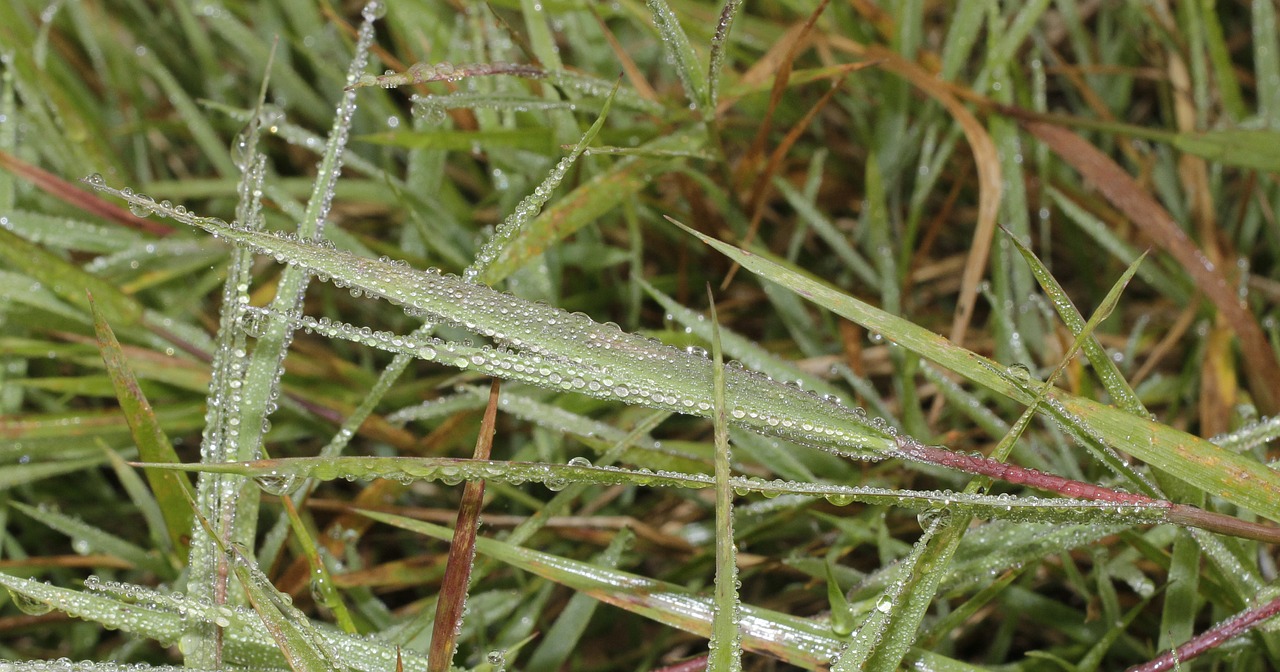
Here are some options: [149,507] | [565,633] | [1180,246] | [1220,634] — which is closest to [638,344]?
[565,633]

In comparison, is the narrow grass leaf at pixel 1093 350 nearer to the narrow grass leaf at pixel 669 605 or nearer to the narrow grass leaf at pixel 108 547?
the narrow grass leaf at pixel 669 605

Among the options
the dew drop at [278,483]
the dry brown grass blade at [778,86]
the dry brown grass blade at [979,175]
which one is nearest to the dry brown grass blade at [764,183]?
the dry brown grass blade at [778,86]

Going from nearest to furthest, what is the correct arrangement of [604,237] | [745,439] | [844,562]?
[745,439] → [844,562] → [604,237]

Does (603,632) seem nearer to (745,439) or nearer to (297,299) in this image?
(745,439)

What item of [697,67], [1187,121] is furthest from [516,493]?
[1187,121]

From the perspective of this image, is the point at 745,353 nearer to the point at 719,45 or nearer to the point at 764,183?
the point at 764,183

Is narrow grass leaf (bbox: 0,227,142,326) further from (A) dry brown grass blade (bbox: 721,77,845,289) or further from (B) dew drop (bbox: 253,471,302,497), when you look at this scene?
(A) dry brown grass blade (bbox: 721,77,845,289)
